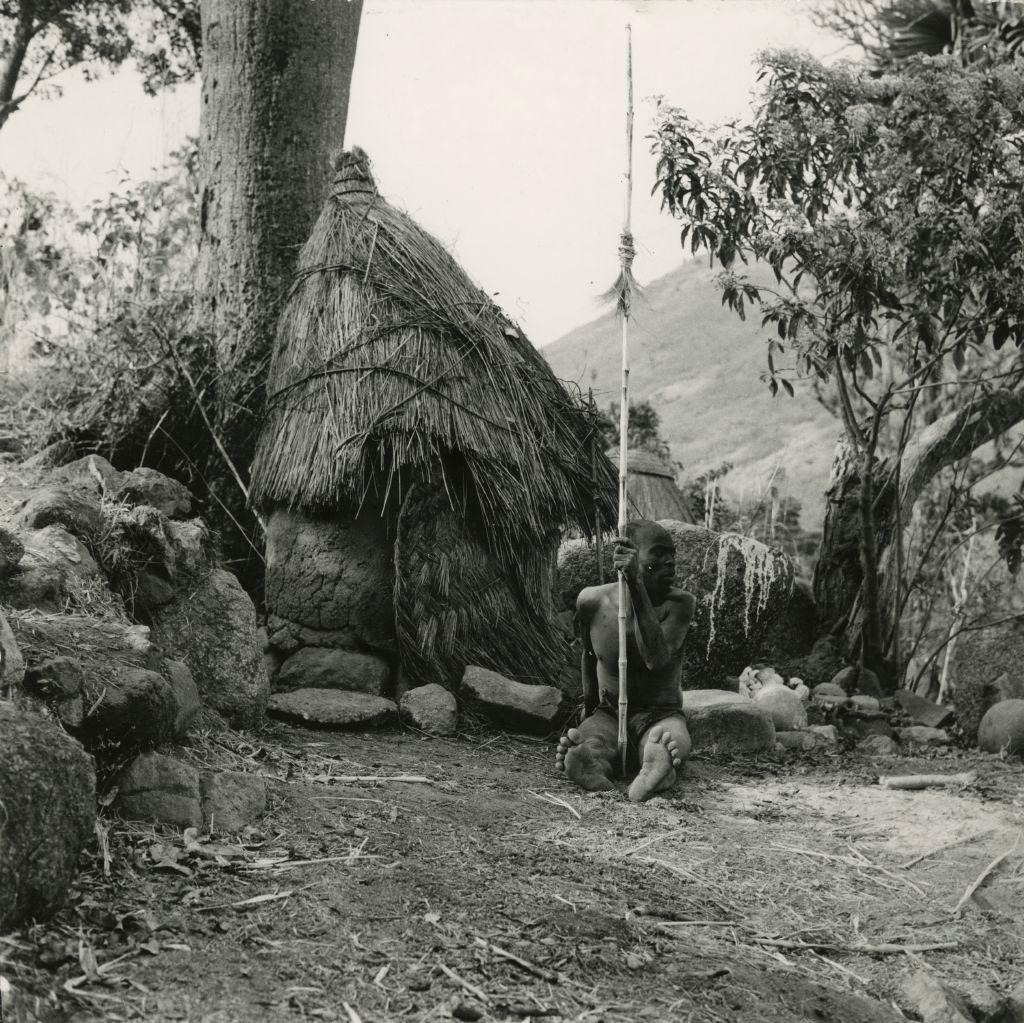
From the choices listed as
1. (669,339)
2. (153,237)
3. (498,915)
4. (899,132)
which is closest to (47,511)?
(498,915)

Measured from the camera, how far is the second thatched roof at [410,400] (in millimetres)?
5918

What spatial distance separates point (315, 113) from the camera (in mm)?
7387

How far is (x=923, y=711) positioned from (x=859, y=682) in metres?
0.62

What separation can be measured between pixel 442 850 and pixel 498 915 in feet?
1.89

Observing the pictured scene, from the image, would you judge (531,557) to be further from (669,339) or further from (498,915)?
(669,339)

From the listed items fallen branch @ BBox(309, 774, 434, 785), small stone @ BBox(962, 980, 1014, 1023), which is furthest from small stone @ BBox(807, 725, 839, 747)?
small stone @ BBox(962, 980, 1014, 1023)

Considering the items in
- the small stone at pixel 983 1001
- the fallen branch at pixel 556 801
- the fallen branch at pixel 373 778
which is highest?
the fallen branch at pixel 373 778

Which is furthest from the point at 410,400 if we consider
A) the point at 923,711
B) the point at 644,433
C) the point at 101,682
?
the point at 644,433

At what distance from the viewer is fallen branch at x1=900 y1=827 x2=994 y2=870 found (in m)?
4.16

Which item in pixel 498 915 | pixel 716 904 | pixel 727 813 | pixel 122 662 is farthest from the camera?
pixel 727 813

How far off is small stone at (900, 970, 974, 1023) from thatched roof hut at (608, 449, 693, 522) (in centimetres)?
619

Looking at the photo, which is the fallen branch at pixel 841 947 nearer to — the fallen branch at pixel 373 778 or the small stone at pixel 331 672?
the fallen branch at pixel 373 778

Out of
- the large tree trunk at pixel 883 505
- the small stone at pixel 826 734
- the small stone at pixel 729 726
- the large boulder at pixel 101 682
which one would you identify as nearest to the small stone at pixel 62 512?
the large boulder at pixel 101 682

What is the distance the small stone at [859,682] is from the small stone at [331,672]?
359 cm
